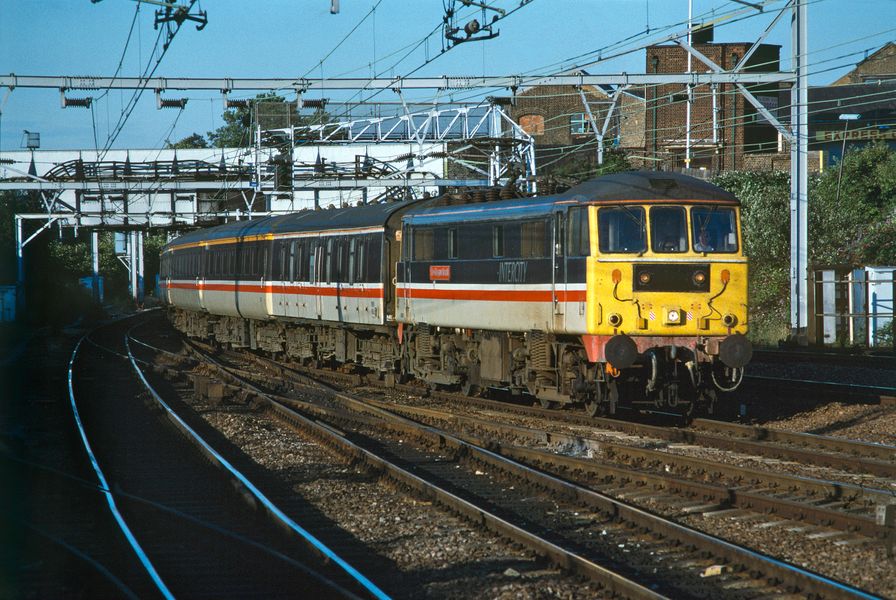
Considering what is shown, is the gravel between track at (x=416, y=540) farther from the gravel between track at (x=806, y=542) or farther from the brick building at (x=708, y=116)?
the brick building at (x=708, y=116)

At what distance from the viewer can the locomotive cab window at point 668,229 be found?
15242mm

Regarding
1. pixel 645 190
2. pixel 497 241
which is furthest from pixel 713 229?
pixel 497 241

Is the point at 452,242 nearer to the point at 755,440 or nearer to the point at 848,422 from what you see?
the point at 755,440

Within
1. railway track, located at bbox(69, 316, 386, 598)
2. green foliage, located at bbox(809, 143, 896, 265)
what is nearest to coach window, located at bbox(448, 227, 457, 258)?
railway track, located at bbox(69, 316, 386, 598)

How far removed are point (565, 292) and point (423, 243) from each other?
4903 mm

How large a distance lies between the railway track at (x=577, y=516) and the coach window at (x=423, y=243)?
11.8 feet

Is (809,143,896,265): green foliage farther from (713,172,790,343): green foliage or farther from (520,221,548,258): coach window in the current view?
(520,221,548,258): coach window

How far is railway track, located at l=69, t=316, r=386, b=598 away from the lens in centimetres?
812

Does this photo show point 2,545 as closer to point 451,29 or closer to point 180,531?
point 180,531

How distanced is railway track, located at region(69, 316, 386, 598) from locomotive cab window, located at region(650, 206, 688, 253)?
631 cm

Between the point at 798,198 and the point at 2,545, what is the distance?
20212mm

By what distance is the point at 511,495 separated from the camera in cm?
1127

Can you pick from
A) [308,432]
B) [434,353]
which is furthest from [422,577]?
[434,353]

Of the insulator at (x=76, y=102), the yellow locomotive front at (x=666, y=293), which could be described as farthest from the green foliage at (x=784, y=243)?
the insulator at (x=76, y=102)
